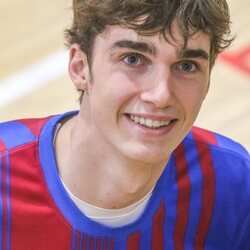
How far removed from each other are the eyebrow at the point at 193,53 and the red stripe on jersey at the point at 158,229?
0.46m

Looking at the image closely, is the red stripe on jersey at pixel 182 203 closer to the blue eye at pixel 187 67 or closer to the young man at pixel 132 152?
the young man at pixel 132 152

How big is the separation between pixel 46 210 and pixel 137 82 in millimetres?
426

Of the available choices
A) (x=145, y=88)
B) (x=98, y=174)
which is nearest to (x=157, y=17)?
(x=145, y=88)

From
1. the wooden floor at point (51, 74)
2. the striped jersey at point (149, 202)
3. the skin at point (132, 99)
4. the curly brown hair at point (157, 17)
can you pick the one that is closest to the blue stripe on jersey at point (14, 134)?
the striped jersey at point (149, 202)

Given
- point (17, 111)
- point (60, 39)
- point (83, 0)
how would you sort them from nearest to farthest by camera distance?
point (83, 0) → point (17, 111) → point (60, 39)

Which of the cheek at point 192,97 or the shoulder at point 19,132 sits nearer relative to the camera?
the cheek at point 192,97

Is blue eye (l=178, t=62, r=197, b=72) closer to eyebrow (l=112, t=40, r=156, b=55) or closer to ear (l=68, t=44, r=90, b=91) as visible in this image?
eyebrow (l=112, t=40, r=156, b=55)

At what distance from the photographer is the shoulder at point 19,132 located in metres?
1.97

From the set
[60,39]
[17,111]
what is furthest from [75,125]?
[60,39]

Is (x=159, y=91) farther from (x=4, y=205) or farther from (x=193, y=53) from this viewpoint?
(x=4, y=205)

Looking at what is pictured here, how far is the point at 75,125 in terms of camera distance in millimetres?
1975

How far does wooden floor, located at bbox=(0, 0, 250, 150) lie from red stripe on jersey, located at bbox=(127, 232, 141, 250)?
1.64m

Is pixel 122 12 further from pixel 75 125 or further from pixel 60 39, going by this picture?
pixel 60 39

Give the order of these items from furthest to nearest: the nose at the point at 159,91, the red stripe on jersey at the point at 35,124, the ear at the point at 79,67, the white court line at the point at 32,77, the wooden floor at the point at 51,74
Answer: the white court line at the point at 32,77
the wooden floor at the point at 51,74
the red stripe on jersey at the point at 35,124
the ear at the point at 79,67
the nose at the point at 159,91
